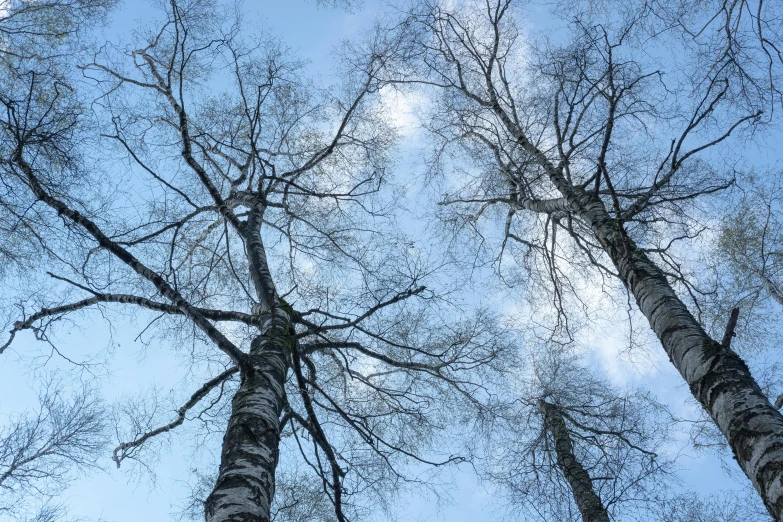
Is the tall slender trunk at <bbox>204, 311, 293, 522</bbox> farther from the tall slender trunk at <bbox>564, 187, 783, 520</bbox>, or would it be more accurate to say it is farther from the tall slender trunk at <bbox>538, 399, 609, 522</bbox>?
the tall slender trunk at <bbox>538, 399, 609, 522</bbox>

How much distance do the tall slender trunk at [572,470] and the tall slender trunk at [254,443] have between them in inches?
153

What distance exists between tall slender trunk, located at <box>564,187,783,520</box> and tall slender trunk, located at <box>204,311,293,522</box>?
264 cm

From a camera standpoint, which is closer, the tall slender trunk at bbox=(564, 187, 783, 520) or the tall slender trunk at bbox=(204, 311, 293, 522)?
the tall slender trunk at bbox=(204, 311, 293, 522)

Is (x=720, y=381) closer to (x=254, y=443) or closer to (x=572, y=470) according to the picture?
(x=254, y=443)

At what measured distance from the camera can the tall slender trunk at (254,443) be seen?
8.95 ft

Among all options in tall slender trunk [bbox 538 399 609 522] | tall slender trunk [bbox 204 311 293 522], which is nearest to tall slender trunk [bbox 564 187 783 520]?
tall slender trunk [bbox 538 399 609 522]

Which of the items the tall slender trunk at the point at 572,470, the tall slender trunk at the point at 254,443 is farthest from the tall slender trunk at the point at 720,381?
the tall slender trunk at the point at 254,443

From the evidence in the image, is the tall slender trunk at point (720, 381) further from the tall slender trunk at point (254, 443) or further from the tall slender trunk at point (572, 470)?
the tall slender trunk at point (254, 443)

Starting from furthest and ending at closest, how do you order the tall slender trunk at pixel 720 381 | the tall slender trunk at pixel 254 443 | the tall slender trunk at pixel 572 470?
the tall slender trunk at pixel 572 470 < the tall slender trunk at pixel 720 381 < the tall slender trunk at pixel 254 443

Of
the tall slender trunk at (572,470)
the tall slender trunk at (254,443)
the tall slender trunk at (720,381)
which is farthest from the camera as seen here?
the tall slender trunk at (572,470)

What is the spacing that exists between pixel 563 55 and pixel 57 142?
6423 mm

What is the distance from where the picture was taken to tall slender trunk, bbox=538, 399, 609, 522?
6082 millimetres

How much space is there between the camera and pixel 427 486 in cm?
562

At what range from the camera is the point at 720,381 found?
3.41 m
